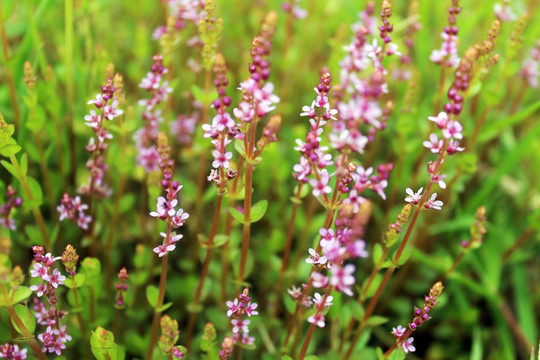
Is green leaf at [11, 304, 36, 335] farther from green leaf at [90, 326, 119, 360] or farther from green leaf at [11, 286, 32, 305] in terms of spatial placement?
green leaf at [90, 326, 119, 360]

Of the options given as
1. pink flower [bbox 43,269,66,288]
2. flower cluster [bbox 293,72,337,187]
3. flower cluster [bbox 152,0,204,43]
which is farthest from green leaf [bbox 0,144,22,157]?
flower cluster [bbox 293,72,337,187]

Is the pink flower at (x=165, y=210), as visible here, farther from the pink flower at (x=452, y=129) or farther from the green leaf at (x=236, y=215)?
the pink flower at (x=452, y=129)

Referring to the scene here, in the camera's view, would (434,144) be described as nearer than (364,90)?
No

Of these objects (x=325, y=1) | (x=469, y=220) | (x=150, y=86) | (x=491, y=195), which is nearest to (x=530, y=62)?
(x=491, y=195)

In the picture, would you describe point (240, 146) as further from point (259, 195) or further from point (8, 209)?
point (259, 195)

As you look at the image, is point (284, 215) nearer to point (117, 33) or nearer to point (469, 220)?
point (469, 220)

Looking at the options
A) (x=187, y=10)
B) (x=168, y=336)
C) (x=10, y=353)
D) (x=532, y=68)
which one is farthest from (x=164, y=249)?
(x=532, y=68)
